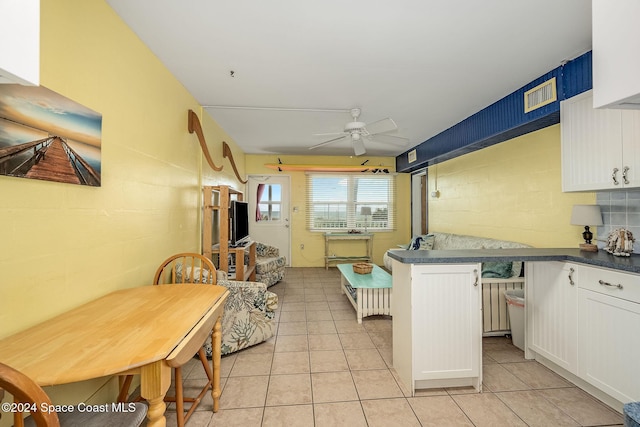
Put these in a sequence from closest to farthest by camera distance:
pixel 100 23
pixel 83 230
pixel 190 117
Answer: pixel 83 230
pixel 100 23
pixel 190 117

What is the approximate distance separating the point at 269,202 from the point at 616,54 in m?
5.66

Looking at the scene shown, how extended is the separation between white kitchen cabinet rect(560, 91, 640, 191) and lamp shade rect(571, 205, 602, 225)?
187 mm

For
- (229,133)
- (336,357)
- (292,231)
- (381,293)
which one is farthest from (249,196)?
(336,357)

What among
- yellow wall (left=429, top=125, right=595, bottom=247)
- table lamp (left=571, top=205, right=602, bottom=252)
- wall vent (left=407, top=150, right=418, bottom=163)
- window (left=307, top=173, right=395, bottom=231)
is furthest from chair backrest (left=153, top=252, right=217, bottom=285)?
wall vent (left=407, top=150, right=418, bottom=163)

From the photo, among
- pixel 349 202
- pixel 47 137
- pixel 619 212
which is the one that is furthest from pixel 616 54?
pixel 349 202

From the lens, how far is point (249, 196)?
6.19 m

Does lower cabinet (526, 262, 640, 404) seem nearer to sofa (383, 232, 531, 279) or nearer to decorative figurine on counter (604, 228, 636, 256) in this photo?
decorative figurine on counter (604, 228, 636, 256)

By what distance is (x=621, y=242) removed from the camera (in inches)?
78.7

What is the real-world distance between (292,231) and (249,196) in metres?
1.23

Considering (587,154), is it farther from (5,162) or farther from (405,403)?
(5,162)

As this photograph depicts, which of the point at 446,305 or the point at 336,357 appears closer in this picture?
the point at 446,305

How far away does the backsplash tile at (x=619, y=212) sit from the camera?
207cm

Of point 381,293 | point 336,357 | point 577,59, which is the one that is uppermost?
point 577,59

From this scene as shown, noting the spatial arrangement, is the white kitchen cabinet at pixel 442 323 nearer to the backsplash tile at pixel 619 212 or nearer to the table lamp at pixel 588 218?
the table lamp at pixel 588 218
